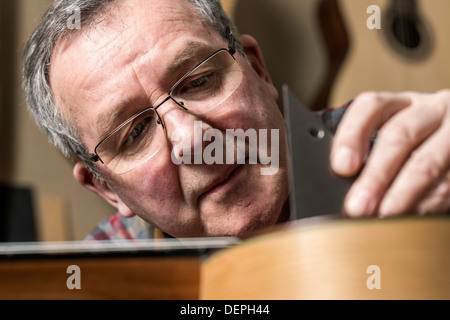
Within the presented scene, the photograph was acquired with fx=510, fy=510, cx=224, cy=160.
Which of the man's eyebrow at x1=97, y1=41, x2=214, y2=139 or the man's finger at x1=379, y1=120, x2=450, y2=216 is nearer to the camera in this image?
the man's finger at x1=379, y1=120, x2=450, y2=216

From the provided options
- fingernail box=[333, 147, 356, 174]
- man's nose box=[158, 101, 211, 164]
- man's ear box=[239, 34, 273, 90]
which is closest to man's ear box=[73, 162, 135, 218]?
man's nose box=[158, 101, 211, 164]

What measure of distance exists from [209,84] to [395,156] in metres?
0.30

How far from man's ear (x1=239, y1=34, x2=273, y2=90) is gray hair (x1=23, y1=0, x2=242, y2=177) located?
2 centimetres

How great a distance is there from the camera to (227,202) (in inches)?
24.3

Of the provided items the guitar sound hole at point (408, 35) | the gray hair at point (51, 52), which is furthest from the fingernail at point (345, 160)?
the guitar sound hole at point (408, 35)

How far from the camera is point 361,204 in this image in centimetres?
38

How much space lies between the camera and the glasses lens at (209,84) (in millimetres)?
623

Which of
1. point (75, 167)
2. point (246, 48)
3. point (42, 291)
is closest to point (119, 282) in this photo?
point (42, 291)

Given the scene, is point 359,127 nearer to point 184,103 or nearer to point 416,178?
point 416,178

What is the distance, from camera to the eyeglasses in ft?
2.04

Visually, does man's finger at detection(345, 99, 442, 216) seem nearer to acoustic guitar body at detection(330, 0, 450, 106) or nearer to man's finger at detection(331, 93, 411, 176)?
man's finger at detection(331, 93, 411, 176)

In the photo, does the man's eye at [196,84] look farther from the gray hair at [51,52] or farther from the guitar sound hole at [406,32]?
the guitar sound hole at [406,32]

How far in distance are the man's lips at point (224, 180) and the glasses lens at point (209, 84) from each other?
3.1 inches

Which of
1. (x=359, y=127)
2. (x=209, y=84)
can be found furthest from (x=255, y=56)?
(x=359, y=127)
